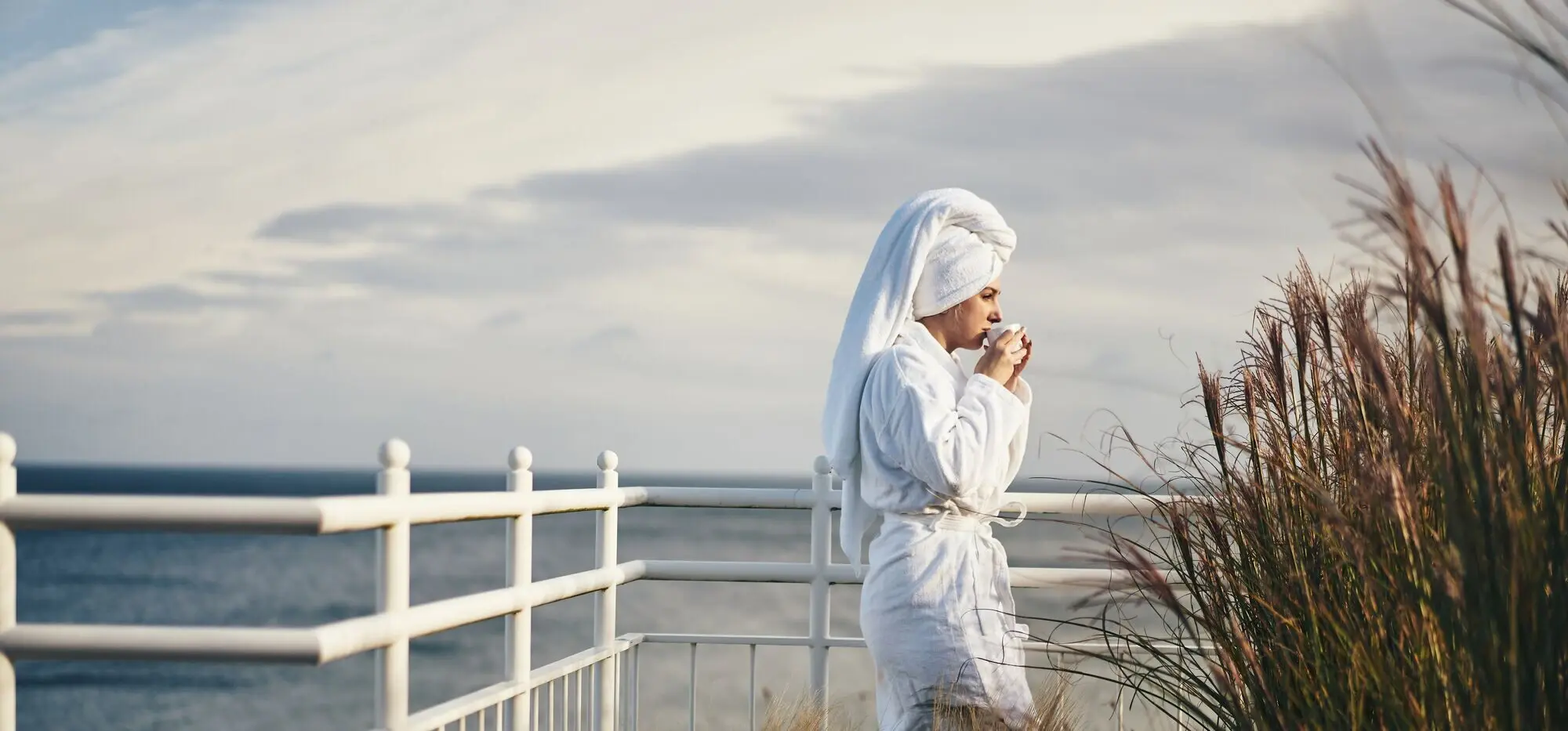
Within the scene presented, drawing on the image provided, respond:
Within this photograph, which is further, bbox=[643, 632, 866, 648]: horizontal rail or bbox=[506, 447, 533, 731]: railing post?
bbox=[643, 632, 866, 648]: horizontal rail

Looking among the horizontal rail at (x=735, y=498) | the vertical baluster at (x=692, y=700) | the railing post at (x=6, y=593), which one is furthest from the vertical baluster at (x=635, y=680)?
the railing post at (x=6, y=593)

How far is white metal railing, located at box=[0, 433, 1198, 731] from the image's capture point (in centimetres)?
221

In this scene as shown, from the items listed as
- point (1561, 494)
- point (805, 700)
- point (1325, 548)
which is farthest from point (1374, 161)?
point (805, 700)

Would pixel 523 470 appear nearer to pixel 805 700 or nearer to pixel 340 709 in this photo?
pixel 805 700

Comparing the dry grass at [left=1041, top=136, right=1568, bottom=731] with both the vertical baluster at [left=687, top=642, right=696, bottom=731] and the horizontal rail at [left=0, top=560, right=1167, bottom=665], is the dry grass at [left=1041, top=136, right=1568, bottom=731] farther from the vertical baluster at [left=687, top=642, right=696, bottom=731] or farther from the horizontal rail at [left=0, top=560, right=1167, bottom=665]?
the vertical baluster at [left=687, top=642, right=696, bottom=731]

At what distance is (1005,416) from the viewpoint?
2.74 m

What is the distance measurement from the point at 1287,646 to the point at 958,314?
1.12 meters

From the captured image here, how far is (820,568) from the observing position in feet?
14.5

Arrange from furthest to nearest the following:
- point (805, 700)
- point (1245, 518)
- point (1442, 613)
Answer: point (805, 700)
point (1245, 518)
point (1442, 613)

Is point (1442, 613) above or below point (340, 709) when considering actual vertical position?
above

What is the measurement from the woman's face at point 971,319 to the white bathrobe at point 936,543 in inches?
3.5

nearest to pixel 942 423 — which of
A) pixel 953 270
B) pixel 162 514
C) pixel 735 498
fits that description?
pixel 953 270

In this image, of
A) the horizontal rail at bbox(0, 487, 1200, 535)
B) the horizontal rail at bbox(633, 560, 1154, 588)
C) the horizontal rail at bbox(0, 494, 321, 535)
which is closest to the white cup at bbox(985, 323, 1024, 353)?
the horizontal rail at bbox(0, 487, 1200, 535)

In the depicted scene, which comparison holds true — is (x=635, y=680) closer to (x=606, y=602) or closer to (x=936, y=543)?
(x=606, y=602)
